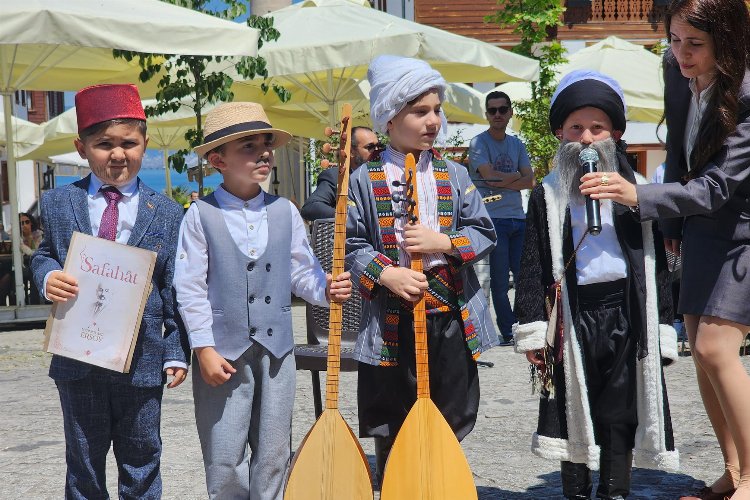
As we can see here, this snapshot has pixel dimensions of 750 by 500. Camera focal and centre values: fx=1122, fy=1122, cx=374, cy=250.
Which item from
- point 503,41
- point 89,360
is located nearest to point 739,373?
point 89,360

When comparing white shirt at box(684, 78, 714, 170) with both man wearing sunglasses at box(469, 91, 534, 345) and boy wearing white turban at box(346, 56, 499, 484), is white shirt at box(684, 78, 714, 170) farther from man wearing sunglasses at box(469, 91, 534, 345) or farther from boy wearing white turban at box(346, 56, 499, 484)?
man wearing sunglasses at box(469, 91, 534, 345)

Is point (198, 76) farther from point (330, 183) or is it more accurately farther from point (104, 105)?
point (104, 105)

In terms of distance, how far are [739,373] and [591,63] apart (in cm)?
1045

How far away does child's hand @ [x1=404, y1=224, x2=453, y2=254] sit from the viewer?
137 inches

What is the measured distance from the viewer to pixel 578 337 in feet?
12.8

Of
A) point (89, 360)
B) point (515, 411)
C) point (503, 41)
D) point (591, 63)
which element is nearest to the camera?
point (89, 360)

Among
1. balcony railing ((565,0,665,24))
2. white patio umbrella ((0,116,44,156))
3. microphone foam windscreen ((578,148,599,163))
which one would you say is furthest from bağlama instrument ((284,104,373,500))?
balcony railing ((565,0,665,24))

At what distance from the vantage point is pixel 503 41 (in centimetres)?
3309

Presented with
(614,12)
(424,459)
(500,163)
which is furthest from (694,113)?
(614,12)

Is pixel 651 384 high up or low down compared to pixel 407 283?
down

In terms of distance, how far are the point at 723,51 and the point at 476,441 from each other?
2296mm

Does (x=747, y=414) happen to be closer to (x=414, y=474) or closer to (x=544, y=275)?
(x=544, y=275)

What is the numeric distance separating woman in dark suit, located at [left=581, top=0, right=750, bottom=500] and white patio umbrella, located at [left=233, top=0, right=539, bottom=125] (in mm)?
5756

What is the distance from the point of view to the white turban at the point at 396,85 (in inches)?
142
